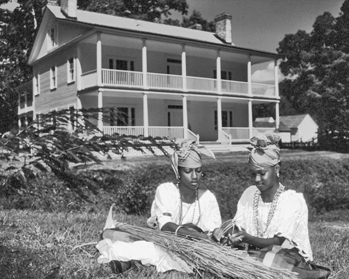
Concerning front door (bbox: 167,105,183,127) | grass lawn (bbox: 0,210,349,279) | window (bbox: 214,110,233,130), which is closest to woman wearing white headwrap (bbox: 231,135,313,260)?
grass lawn (bbox: 0,210,349,279)

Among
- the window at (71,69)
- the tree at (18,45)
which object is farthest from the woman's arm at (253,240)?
the tree at (18,45)

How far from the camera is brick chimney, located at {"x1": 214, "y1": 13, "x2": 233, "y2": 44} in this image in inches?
1125

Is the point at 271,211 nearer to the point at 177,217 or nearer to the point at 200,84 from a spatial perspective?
the point at 177,217

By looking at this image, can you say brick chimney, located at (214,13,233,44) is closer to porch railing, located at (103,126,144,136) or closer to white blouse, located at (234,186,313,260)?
porch railing, located at (103,126,144,136)

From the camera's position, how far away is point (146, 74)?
21.2 m

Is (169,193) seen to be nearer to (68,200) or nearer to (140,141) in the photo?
(140,141)

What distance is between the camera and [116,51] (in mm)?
22969

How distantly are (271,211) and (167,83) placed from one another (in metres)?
19.6

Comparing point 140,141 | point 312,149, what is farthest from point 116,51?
point 140,141

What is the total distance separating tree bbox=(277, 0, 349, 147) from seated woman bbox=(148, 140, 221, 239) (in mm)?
28859

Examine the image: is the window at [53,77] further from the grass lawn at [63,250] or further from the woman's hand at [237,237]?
the woman's hand at [237,237]

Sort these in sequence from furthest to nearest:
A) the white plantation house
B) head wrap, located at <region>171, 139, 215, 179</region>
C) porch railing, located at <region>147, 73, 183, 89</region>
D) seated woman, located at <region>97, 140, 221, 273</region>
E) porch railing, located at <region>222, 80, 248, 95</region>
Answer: porch railing, located at <region>222, 80, 248, 95</region> → porch railing, located at <region>147, 73, 183, 89</region> → the white plantation house → head wrap, located at <region>171, 139, 215, 179</region> → seated woman, located at <region>97, 140, 221, 273</region>

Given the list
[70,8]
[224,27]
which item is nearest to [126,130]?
[70,8]

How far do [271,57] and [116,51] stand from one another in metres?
10.1
